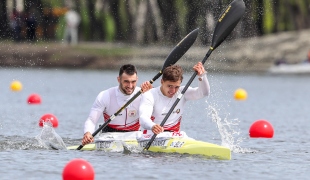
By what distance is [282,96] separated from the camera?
30.5 metres

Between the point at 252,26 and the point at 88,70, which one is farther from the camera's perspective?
the point at 252,26

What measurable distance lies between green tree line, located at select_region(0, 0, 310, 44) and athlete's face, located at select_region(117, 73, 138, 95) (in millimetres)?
28522

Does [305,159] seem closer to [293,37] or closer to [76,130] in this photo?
[76,130]

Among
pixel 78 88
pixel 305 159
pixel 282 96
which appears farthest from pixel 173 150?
pixel 78 88

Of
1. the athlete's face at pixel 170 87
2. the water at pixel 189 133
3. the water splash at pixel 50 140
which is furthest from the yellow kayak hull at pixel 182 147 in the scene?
the water splash at pixel 50 140

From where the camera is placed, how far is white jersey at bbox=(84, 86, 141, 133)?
15008 millimetres

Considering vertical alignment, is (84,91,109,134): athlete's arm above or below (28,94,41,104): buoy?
below

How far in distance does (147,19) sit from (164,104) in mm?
32025

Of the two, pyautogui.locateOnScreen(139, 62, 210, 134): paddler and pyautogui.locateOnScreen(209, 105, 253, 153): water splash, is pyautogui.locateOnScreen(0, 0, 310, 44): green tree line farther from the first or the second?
pyautogui.locateOnScreen(139, 62, 210, 134): paddler

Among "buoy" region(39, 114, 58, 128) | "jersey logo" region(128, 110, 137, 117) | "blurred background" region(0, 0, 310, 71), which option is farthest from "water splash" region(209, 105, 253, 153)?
"blurred background" region(0, 0, 310, 71)

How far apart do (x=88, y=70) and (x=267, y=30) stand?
9.51 meters

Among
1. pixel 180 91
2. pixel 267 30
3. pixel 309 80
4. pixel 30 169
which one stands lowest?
pixel 30 169

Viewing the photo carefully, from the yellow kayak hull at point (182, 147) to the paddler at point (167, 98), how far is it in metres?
0.27

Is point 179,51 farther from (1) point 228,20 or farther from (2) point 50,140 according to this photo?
(2) point 50,140
